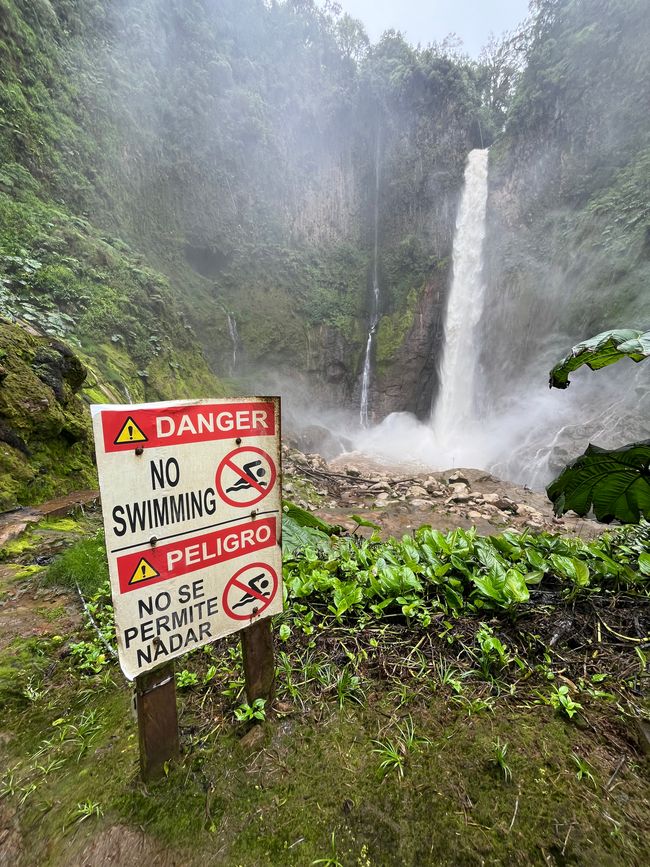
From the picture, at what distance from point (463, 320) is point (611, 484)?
14.5 meters

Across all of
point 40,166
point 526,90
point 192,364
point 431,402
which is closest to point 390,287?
point 431,402

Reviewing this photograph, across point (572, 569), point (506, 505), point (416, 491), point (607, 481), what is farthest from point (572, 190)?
point (572, 569)

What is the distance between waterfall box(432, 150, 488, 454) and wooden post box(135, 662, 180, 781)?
41.0 ft

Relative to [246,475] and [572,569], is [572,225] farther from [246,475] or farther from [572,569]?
[246,475]

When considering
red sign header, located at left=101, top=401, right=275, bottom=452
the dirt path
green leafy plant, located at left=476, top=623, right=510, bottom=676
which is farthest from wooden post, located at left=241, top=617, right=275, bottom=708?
the dirt path

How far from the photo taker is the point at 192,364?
32.2 ft

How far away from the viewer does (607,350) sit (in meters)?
1.51

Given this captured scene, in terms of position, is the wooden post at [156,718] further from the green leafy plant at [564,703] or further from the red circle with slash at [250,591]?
the green leafy plant at [564,703]

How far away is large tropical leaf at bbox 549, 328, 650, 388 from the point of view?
1.32 m

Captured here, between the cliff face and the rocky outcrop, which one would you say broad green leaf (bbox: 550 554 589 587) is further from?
the rocky outcrop

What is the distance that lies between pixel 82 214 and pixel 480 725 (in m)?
12.7

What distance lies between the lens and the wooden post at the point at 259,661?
127cm

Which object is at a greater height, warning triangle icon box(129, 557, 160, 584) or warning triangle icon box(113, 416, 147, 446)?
warning triangle icon box(113, 416, 147, 446)

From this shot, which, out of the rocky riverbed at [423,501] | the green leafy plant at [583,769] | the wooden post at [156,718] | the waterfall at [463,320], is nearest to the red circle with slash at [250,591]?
the wooden post at [156,718]
